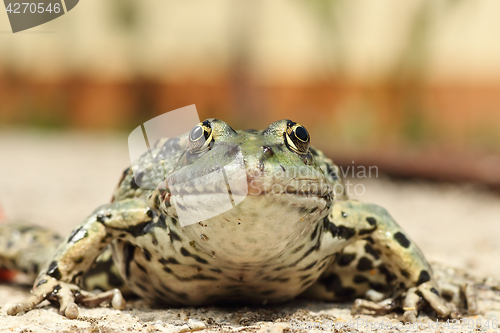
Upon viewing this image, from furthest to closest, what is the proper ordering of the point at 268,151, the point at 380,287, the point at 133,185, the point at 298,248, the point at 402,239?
the point at 380,287 → the point at 133,185 → the point at 402,239 → the point at 298,248 → the point at 268,151

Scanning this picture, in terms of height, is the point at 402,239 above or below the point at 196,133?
below

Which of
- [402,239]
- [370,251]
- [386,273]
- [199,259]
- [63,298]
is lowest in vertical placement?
[386,273]

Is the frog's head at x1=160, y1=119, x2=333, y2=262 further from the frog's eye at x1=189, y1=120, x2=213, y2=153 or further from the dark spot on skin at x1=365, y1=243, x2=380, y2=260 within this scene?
the dark spot on skin at x1=365, y1=243, x2=380, y2=260

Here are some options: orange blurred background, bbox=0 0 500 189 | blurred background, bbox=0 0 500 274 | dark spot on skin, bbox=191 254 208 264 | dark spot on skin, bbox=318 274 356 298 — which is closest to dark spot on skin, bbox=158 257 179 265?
dark spot on skin, bbox=191 254 208 264

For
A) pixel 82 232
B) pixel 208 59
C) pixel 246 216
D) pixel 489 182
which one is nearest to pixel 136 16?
pixel 208 59

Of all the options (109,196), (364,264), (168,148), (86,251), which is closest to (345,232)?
(364,264)

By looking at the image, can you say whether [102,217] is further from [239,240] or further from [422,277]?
[422,277]

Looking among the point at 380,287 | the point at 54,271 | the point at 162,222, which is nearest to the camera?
the point at 162,222

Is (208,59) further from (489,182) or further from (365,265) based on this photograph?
(365,265)
